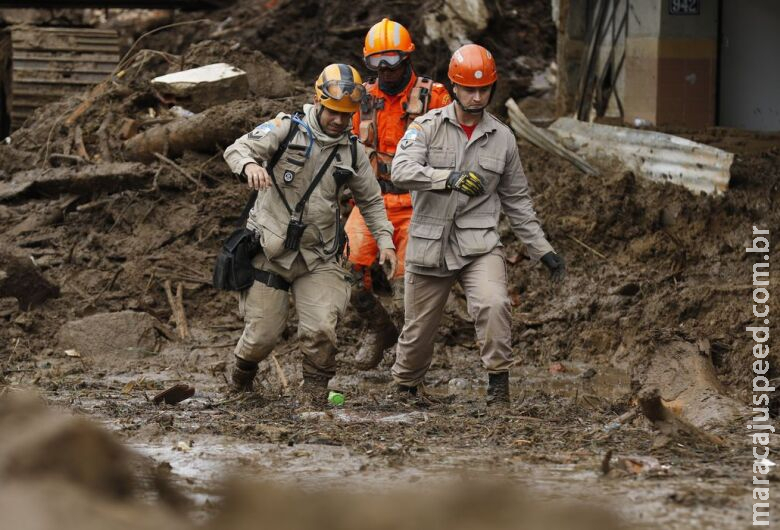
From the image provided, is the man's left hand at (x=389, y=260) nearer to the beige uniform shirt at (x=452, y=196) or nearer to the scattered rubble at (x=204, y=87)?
the beige uniform shirt at (x=452, y=196)

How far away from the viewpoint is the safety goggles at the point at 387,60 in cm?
855

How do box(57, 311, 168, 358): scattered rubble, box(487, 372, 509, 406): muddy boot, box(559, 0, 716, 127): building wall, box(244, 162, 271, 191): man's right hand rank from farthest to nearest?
box(559, 0, 716, 127): building wall
box(57, 311, 168, 358): scattered rubble
box(487, 372, 509, 406): muddy boot
box(244, 162, 271, 191): man's right hand

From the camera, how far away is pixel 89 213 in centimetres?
1246

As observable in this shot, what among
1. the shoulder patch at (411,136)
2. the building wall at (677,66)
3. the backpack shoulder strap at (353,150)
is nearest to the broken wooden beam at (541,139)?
the building wall at (677,66)

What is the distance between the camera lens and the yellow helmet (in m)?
7.41

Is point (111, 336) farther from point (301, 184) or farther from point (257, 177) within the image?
point (257, 177)

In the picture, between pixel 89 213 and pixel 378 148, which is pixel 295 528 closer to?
pixel 378 148

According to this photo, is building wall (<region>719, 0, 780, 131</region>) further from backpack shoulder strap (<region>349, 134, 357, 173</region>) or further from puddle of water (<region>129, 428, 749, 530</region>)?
puddle of water (<region>129, 428, 749, 530</region>)

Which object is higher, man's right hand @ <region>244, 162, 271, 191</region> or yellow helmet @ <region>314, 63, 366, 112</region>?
yellow helmet @ <region>314, 63, 366, 112</region>

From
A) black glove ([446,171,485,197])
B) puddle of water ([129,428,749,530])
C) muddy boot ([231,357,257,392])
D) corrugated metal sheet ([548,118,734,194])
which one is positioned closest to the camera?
puddle of water ([129,428,749,530])

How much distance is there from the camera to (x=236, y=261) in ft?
25.0

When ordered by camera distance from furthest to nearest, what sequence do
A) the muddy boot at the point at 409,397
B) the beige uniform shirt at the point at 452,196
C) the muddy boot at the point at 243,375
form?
the muddy boot at the point at 243,375 → the muddy boot at the point at 409,397 → the beige uniform shirt at the point at 452,196

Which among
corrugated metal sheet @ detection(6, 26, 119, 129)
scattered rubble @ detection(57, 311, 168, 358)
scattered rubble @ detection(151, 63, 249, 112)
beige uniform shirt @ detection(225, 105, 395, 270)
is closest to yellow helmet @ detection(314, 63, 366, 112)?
beige uniform shirt @ detection(225, 105, 395, 270)

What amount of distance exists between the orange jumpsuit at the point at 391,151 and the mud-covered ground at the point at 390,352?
100 centimetres
